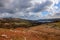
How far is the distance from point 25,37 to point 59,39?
7270 millimetres

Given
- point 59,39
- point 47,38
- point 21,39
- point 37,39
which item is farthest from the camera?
point 59,39

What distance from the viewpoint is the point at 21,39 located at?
20250mm

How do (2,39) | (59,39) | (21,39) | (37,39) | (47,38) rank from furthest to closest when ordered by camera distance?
1. (59,39)
2. (47,38)
3. (37,39)
4. (21,39)
5. (2,39)

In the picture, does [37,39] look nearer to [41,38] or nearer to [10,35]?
[41,38]

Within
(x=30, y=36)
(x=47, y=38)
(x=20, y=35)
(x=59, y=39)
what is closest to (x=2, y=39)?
(x=20, y=35)

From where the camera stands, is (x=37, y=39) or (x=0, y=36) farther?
(x=37, y=39)

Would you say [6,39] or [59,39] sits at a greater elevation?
[6,39]

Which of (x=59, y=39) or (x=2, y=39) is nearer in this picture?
(x=2, y=39)

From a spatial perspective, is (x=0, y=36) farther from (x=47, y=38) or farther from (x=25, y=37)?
(x=47, y=38)

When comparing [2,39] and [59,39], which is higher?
[2,39]

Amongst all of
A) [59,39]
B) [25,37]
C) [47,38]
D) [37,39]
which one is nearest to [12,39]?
[25,37]

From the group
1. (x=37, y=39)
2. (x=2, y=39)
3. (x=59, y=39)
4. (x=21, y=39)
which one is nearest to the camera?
(x=2, y=39)

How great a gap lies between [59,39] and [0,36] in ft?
35.9

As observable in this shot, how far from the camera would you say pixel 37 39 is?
21.6m
